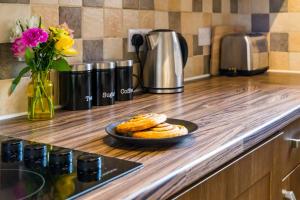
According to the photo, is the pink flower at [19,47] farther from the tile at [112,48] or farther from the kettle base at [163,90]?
the kettle base at [163,90]

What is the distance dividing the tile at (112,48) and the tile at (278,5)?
120 centimetres

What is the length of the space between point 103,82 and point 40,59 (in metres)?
0.29

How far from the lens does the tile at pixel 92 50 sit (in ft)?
5.00

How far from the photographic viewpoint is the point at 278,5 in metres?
2.51

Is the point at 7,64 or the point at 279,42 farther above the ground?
the point at 279,42

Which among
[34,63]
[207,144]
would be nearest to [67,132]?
[34,63]

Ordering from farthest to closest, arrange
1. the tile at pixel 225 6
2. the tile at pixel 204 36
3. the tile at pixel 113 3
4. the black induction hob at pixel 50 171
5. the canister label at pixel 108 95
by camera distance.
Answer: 1. the tile at pixel 225 6
2. the tile at pixel 204 36
3. the tile at pixel 113 3
4. the canister label at pixel 108 95
5. the black induction hob at pixel 50 171

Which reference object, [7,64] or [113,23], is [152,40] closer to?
[113,23]

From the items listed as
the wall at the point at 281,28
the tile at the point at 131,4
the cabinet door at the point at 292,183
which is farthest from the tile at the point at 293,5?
the cabinet door at the point at 292,183

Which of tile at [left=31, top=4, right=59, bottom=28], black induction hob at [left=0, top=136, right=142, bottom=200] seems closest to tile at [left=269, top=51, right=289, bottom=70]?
tile at [left=31, top=4, right=59, bottom=28]

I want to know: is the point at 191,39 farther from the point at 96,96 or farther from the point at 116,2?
the point at 96,96

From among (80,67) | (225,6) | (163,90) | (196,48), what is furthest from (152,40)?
(225,6)

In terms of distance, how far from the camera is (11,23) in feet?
4.07

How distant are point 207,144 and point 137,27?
910mm
